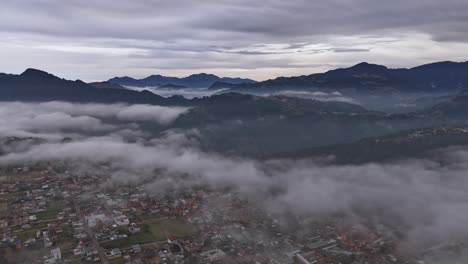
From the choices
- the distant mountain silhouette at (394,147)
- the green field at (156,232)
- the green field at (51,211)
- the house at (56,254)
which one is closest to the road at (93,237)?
the green field at (156,232)

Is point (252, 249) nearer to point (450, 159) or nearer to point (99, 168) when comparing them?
point (99, 168)

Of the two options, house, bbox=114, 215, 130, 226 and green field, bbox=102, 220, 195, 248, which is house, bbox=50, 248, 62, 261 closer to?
green field, bbox=102, 220, 195, 248

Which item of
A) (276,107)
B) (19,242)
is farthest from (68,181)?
(276,107)

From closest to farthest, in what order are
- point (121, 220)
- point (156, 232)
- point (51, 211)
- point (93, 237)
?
point (93, 237) → point (156, 232) → point (121, 220) → point (51, 211)

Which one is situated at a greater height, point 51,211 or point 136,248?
point 51,211

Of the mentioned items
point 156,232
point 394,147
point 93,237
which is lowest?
point 156,232

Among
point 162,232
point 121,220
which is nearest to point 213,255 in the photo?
point 162,232

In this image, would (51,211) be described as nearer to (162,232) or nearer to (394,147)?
(162,232)
